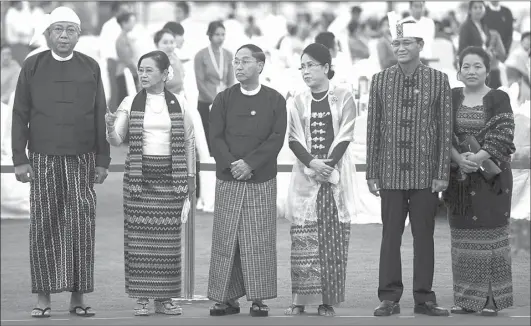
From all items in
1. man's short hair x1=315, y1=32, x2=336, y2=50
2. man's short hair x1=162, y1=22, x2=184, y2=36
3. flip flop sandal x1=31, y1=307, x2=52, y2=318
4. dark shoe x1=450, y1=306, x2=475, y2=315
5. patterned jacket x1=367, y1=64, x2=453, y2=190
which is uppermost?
Result: man's short hair x1=162, y1=22, x2=184, y2=36

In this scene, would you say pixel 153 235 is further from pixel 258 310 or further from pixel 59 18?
pixel 59 18

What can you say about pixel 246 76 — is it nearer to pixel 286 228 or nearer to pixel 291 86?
pixel 286 228

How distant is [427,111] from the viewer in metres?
7.14

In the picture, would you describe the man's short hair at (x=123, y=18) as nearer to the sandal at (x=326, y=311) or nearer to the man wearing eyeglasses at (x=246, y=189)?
the man wearing eyeglasses at (x=246, y=189)

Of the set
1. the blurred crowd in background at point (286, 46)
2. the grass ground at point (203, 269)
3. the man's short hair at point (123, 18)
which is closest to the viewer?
the grass ground at point (203, 269)

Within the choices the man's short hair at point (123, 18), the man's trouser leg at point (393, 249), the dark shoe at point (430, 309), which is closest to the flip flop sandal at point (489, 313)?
the dark shoe at point (430, 309)

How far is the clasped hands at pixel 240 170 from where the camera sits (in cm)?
723

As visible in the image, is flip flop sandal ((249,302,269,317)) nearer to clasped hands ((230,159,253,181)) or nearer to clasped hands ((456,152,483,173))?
clasped hands ((230,159,253,181))

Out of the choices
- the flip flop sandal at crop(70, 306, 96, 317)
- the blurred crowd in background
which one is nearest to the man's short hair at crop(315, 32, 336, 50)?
the blurred crowd in background

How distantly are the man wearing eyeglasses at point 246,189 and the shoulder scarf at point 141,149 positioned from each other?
0.65ft

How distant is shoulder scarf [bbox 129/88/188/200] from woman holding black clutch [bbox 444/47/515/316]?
1.51 m

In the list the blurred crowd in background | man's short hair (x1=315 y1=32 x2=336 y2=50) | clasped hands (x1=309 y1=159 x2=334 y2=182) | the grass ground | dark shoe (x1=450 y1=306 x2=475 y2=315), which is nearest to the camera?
dark shoe (x1=450 y1=306 x2=475 y2=315)

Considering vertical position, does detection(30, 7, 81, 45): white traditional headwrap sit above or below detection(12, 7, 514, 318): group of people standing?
above

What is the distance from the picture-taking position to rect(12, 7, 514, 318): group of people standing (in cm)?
716
